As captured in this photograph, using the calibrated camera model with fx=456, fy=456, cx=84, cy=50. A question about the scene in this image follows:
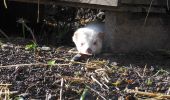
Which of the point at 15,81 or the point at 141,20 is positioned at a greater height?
the point at 141,20

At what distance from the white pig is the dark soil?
21 cm

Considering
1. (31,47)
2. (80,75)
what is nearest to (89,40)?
(31,47)

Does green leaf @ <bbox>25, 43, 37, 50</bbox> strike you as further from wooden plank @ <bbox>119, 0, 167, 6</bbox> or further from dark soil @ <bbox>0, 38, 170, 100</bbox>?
wooden plank @ <bbox>119, 0, 167, 6</bbox>

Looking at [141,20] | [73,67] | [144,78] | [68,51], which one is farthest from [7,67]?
[141,20]

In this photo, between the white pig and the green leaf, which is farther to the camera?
the white pig

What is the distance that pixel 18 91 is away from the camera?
3.96 meters

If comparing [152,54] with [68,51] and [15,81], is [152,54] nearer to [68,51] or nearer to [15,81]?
[68,51]

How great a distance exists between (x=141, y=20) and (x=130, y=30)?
17 cm

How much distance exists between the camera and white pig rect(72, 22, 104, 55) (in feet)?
17.5

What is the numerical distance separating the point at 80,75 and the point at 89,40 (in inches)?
54.0

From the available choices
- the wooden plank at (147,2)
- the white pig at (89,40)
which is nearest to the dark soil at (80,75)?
the white pig at (89,40)

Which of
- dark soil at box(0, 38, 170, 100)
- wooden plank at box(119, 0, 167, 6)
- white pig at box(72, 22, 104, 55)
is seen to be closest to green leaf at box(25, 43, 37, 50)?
dark soil at box(0, 38, 170, 100)

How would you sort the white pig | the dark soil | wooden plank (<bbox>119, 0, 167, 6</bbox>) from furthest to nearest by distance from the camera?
1. the white pig
2. wooden plank (<bbox>119, 0, 167, 6</bbox>)
3. the dark soil

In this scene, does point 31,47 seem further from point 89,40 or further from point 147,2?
point 147,2
